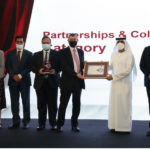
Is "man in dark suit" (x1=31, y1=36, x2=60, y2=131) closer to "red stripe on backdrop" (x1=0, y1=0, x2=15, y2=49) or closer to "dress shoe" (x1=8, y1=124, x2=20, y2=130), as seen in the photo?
"dress shoe" (x1=8, y1=124, x2=20, y2=130)

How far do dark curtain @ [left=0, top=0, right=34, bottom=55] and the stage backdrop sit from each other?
0.48 ft

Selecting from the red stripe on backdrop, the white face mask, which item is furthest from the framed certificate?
the red stripe on backdrop

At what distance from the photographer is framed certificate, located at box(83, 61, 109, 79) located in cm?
475

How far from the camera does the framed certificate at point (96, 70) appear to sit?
4754 millimetres

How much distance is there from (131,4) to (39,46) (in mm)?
2093

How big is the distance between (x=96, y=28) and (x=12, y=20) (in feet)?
6.14

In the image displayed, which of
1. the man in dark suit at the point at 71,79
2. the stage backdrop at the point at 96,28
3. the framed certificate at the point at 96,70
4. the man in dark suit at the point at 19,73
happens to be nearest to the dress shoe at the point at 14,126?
the man in dark suit at the point at 19,73

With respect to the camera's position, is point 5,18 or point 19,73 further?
point 5,18

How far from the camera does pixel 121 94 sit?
4.90m

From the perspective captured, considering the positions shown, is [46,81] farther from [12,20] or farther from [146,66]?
[12,20]

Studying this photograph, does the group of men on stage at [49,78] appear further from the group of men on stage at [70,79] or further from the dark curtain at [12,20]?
the dark curtain at [12,20]

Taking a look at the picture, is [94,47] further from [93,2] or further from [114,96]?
[114,96]

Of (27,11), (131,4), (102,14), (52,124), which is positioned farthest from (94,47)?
(52,124)

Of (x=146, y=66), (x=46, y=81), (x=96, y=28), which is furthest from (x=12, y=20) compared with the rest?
(x=146, y=66)
